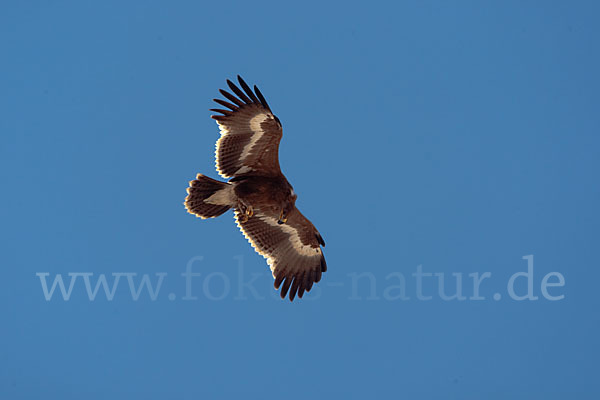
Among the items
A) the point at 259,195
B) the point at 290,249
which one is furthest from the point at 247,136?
the point at 290,249

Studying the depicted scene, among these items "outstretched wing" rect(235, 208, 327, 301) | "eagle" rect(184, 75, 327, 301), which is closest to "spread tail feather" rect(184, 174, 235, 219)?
"eagle" rect(184, 75, 327, 301)

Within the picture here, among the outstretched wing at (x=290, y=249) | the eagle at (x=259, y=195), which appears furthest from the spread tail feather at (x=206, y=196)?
the outstretched wing at (x=290, y=249)

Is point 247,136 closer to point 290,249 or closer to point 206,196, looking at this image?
point 206,196

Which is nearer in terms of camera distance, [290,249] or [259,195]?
[259,195]

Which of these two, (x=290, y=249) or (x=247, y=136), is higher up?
(x=247, y=136)

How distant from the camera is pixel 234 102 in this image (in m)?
11.9

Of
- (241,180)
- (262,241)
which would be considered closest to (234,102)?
(241,180)

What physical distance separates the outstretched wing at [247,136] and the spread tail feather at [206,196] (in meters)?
0.26

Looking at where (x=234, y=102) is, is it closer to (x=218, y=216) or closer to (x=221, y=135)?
(x=221, y=135)

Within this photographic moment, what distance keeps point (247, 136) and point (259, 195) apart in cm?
97

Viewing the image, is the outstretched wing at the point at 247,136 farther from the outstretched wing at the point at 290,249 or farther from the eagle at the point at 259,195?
the outstretched wing at the point at 290,249

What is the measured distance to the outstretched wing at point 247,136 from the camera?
11883 mm

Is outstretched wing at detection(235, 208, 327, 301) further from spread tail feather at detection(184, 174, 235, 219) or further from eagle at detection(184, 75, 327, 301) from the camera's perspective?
spread tail feather at detection(184, 174, 235, 219)

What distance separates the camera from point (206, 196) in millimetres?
12312
